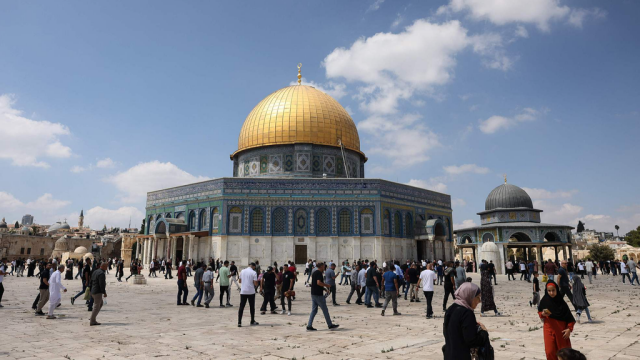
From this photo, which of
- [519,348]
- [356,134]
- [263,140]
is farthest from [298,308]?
[356,134]

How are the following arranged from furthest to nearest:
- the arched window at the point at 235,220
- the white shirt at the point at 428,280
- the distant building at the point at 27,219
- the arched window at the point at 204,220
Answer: the distant building at the point at 27,219 → the arched window at the point at 204,220 → the arched window at the point at 235,220 → the white shirt at the point at 428,280

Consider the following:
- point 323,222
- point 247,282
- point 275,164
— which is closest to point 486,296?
point 247,282

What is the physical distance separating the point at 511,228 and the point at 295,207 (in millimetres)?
22715

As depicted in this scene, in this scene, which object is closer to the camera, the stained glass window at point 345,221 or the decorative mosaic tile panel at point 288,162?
the stained glass window at point 345,221

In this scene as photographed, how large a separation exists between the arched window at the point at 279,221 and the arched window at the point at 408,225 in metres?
10.3

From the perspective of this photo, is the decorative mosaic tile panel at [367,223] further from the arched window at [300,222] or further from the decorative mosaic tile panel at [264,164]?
the decorative mosaic tile panel at [264,164]

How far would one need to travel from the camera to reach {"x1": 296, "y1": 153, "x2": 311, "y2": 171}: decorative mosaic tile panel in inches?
1460

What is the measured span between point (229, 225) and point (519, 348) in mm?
27584

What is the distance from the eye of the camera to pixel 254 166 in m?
38.8

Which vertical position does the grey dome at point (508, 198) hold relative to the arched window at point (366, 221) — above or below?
above

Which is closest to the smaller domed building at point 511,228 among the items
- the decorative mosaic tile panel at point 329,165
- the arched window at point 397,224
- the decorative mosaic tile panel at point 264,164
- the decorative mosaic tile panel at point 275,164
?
the arched window at point 397,224

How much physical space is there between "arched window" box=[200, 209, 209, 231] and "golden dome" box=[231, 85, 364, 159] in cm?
767

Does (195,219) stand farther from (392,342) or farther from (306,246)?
(392,342)

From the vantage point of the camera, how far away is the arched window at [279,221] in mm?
33188
